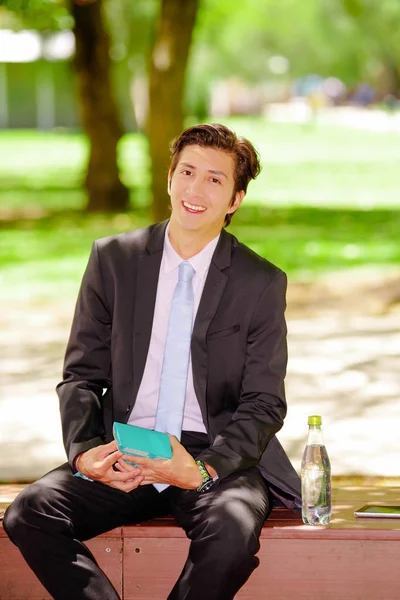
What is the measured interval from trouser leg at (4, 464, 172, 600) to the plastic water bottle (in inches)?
19.7

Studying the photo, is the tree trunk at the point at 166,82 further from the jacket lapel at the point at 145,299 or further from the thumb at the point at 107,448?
the thumb at the point at 107,448

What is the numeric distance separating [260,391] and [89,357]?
63 centimetres

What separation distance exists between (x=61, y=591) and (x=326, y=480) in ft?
3.43

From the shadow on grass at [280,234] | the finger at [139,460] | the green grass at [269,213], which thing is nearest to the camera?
the finger at [139,460]

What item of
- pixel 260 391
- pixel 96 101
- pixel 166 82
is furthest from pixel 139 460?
pixel 96 101

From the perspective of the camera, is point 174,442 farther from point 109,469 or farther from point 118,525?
point 118,525

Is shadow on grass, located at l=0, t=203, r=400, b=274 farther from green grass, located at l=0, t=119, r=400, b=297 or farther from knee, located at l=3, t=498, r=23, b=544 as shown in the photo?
knee, located at l=3, t=498, r=23, b=544

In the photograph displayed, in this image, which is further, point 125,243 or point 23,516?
point 125,243

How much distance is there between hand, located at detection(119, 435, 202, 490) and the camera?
409 cm

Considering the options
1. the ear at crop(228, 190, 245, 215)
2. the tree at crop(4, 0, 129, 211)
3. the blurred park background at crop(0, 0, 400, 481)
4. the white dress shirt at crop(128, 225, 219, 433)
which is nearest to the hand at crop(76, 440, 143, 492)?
the white dress shirt at crop(128, 225, 219, 433)

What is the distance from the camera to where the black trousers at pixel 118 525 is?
3.94 m

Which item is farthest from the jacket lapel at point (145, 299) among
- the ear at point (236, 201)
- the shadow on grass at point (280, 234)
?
the shadow on grass at point (280, 234)

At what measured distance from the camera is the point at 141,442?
4035 mm

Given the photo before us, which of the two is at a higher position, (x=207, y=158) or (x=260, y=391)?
(x=207, y=158)
